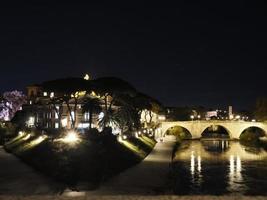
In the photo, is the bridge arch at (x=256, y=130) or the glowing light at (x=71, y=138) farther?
the bridge arch at (x=256, y=130)

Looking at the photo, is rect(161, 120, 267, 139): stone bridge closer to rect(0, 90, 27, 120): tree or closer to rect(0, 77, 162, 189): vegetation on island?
rect(0, 90, 27, 120): tree

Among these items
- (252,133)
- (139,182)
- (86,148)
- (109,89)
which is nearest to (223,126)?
(252,133)

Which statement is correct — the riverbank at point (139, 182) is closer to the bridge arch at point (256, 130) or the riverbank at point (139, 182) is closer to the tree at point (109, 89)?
the tree at point (109, 89)

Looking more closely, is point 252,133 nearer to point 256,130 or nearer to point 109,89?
point 256,130

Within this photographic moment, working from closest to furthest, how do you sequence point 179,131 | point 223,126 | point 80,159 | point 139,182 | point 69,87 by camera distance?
1. point 139,182
2. point 80,159
3. point 69,87
4. point 179,131
5. point 223,126

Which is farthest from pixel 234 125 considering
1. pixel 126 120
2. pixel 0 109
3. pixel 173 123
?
pixel 0 109

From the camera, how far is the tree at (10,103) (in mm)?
118062

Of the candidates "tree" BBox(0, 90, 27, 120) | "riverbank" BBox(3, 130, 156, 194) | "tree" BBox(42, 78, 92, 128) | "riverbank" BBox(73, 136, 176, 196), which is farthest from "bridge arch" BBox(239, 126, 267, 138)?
"riverbank" BBox(73, 136, 176, 196)

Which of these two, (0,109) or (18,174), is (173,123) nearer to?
(0,109)

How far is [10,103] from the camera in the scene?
119 metres

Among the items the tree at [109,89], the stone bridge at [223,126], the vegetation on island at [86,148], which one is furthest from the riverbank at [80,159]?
the stone bridge at [223,126]

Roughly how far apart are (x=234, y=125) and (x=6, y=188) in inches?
4202

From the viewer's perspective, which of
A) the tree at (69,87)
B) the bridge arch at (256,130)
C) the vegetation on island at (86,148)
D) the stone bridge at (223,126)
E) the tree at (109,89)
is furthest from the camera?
the stone bridge at (223,126)

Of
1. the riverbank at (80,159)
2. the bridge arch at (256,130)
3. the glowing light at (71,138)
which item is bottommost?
the riverbank at (80,159)
